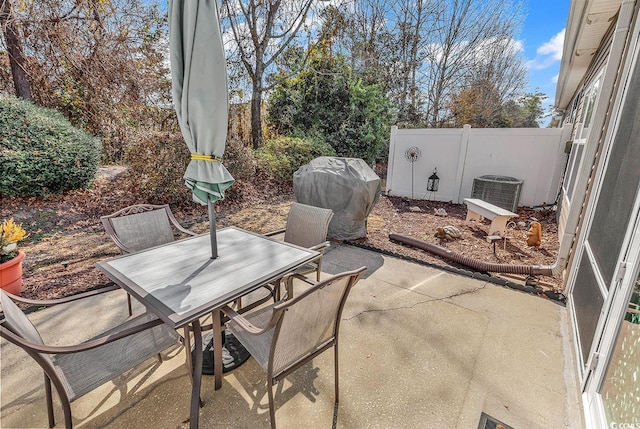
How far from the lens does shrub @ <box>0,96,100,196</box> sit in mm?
4652

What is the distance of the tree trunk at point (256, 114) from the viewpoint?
871cm

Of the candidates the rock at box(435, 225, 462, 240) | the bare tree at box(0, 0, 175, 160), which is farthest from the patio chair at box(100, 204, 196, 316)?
the bare tree at box(0, 0, 175, 160)

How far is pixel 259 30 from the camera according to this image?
8391 millimetres

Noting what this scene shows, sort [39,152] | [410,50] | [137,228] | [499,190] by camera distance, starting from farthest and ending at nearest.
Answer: [410,50] → [499,190] → [39,152] → [137,228]

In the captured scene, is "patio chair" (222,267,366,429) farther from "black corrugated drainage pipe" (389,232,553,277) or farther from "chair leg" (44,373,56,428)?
"black corrugated drainage pipe" (389,232,553,277)

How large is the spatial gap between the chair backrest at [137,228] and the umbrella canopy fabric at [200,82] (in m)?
1.15

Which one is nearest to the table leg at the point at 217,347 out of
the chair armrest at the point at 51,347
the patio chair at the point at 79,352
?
the patio chair at the point at 79,352

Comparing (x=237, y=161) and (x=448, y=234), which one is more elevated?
(x=237, y=161)

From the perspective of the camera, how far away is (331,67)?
9.67m

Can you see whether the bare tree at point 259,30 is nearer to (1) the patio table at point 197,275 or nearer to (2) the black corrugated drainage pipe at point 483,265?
(2) the black corrugated drainage pipe at point 483,265

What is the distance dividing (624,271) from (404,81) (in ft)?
48.8

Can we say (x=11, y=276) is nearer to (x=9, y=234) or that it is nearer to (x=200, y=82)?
(x=9, y=234)

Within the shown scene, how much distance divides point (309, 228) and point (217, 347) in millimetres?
1396

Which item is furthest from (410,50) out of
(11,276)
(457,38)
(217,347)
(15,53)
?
(11,276)
